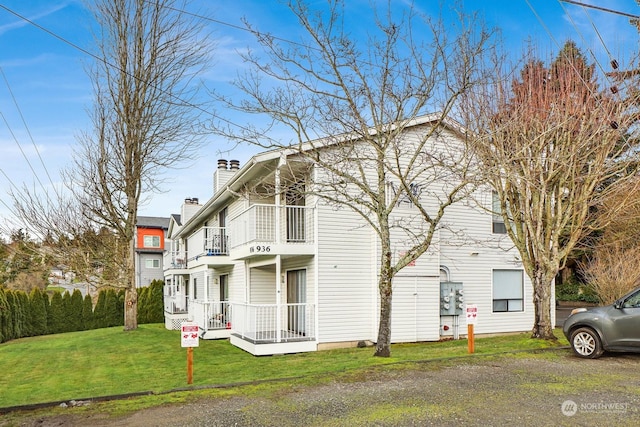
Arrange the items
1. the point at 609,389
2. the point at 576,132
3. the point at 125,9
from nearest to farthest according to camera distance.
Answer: the point at 609,389 < the point at 576,132 < the point at 125,9

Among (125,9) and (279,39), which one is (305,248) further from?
(125,9)

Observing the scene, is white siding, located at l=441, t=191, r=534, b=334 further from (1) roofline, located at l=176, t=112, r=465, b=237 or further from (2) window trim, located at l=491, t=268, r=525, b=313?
(1) roofline, located at l=176, t=112, r=465, b=237

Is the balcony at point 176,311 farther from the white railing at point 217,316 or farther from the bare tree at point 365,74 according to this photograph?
the bare tree at point 365,74

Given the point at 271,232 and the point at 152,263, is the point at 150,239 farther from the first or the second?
the point at 271,232

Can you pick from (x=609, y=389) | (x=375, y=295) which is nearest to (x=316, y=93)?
(x=375, y=295)

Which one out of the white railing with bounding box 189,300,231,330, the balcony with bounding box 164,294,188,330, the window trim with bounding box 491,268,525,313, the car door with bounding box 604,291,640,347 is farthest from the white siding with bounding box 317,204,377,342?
the balcony with bounding box 164,294,188,330

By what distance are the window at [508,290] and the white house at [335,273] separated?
3 centimetres

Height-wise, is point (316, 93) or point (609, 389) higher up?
point (316, 93)

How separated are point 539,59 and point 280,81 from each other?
744 cm

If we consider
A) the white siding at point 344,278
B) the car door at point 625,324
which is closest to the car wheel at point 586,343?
the car door at point 625,324

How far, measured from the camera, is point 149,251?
44.5 meters

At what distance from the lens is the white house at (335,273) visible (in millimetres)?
14469

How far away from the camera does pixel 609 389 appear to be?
7.70m

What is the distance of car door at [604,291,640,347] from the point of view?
9523 mm
